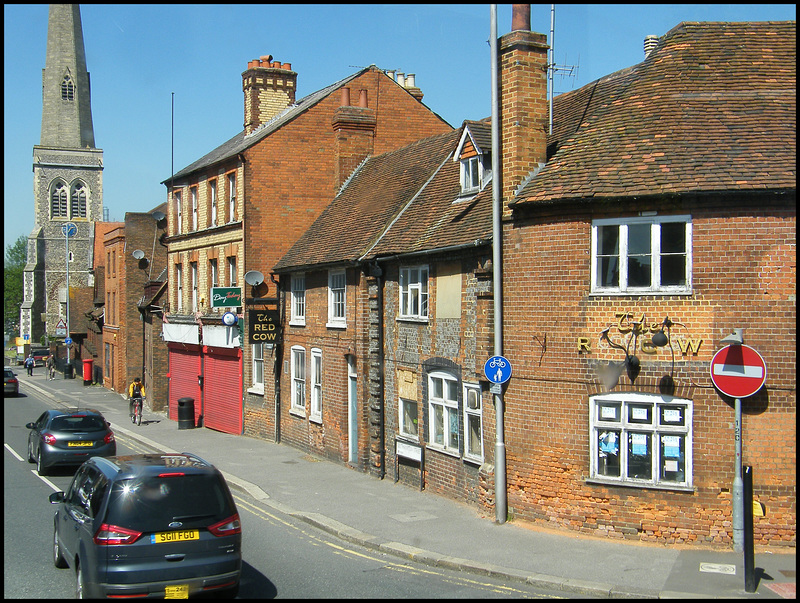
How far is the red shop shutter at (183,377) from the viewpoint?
3173cm

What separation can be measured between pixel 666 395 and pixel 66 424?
15.5 meters

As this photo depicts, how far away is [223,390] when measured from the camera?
29.1 meters

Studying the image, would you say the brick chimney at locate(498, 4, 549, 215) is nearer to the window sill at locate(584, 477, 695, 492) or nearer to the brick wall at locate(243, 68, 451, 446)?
the window sill at locate(584, 477, 695, 492)

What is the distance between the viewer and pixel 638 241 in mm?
12898

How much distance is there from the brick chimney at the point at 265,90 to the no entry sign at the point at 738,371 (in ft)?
78.9

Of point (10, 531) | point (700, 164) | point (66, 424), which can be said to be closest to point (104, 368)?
point (66, 424)

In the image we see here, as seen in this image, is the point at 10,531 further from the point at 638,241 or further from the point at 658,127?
the point at 658,127

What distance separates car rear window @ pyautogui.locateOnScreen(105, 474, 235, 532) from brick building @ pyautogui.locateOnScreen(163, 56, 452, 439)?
1554cm

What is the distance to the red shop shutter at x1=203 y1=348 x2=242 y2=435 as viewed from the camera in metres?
27.9

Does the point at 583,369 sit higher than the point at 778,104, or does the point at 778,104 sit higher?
the point at 778,104

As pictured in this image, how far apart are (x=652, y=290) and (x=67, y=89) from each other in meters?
95.4

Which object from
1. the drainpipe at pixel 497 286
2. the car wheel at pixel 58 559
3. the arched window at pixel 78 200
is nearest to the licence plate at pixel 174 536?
the car wheel at pixel 58 559

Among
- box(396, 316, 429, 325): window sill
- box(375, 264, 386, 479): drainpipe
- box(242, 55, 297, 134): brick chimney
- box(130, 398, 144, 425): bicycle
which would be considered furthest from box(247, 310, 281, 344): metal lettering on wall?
box(242, 55, 297, 134): brick chimney

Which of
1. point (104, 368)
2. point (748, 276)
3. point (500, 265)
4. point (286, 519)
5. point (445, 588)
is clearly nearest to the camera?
point (445, 588)
